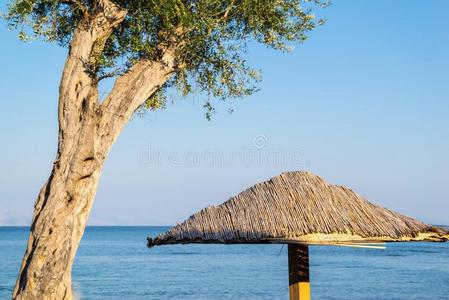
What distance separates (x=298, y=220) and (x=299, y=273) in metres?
1.35

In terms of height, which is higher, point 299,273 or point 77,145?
point 77,145

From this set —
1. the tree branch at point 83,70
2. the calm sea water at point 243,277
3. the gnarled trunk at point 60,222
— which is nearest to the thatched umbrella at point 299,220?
the gnarled trunk at point 60,222

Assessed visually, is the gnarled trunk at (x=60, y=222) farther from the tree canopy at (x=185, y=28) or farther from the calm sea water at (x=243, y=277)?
the calm sea water at (x=243, y=277)

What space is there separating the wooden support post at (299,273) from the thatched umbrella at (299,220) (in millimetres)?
893

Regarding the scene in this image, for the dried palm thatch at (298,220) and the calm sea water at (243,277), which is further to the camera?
the calm sea water at (243,277)

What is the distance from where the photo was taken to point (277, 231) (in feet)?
27.6

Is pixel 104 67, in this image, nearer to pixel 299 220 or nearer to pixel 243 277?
pixel 299 220

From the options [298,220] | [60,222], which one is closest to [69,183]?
[60,222]

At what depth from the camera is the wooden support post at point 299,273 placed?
31.1 feet

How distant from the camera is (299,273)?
375 inches

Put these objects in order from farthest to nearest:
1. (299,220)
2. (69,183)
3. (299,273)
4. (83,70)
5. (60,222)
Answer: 1. (83,70)
2. (69,183)
3. (60,222)
4. (299,273)
5. (299,220)

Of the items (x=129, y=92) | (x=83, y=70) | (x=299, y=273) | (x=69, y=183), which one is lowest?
(x=299, y=273)

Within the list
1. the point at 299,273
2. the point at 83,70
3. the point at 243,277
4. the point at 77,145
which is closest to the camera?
the point at 299,273

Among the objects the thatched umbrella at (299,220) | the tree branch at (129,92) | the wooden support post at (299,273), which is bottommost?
the wooden support post at (299,273)
